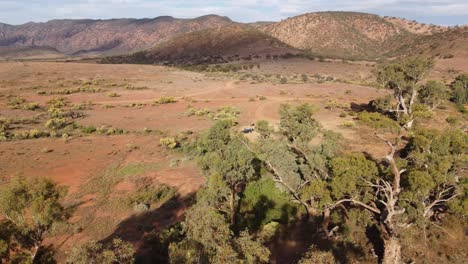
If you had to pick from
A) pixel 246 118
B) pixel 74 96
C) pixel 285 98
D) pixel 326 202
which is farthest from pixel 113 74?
pixel 326 202

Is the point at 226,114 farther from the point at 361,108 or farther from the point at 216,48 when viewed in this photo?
the point at 216,48

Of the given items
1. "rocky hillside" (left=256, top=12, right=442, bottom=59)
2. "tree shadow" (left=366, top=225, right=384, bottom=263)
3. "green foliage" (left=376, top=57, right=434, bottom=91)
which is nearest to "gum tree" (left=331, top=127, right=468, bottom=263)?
"tree shadow" (left=366, top=225, right=384, bottom=263)

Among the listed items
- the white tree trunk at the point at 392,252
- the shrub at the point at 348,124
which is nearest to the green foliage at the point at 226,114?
the shrub at the point at 348,124

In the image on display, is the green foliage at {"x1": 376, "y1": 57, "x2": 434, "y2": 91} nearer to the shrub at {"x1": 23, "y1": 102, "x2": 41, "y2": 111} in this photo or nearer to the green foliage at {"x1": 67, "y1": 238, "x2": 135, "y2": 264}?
the green foliage at {"x1": 67, "y1": 238, "x2": 135, "y2": 264}

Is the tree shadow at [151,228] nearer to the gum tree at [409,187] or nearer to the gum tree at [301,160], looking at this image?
the gum tree at [301,160]

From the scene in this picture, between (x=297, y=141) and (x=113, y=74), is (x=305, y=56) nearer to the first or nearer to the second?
(x=113, y=74)
